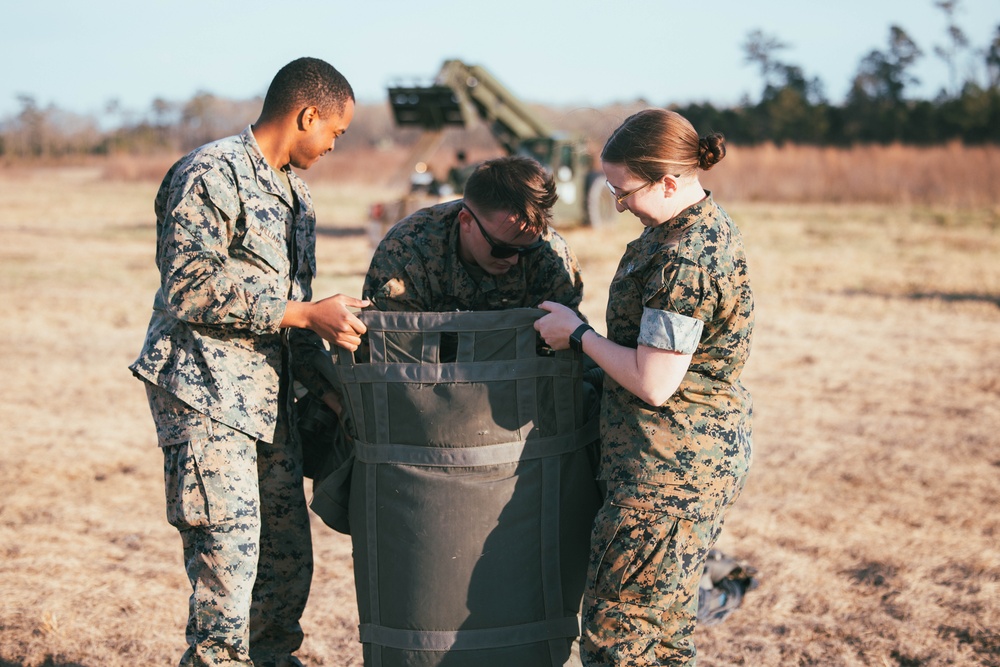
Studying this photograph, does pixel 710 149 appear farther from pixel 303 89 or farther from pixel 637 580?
pixel 303 89

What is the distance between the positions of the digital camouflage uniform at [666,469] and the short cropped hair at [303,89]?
1053 mm

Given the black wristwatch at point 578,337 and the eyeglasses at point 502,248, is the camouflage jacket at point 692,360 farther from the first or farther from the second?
the eyeglasses at point 502,248

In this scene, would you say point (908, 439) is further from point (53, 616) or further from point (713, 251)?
point (53, 616)

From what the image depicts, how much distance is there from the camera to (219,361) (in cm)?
288

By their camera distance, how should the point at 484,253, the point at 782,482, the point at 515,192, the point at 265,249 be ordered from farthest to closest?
the point at 782,482, the point at 484,253, the point at 515,192, the point at 265,249

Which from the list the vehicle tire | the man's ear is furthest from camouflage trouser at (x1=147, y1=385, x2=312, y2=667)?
the vehicle tire

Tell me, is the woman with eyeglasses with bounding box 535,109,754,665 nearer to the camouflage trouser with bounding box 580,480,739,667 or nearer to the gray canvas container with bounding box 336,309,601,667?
the camouflage trouser with bounding box 580,480,739,667

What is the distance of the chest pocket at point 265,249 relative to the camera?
292 centimetres

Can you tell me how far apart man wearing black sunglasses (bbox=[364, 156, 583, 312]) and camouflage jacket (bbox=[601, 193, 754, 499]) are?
536 millimetres

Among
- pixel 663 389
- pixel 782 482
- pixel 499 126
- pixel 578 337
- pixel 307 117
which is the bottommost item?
pixel 782 482

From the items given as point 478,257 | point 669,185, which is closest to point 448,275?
point 478,257

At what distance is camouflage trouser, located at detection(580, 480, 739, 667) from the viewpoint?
2570mm

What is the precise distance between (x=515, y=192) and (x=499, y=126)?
18129mm

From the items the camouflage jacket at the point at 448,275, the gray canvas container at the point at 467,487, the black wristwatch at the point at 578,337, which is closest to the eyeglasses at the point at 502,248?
the camouflage jacket at the point at 448,275
